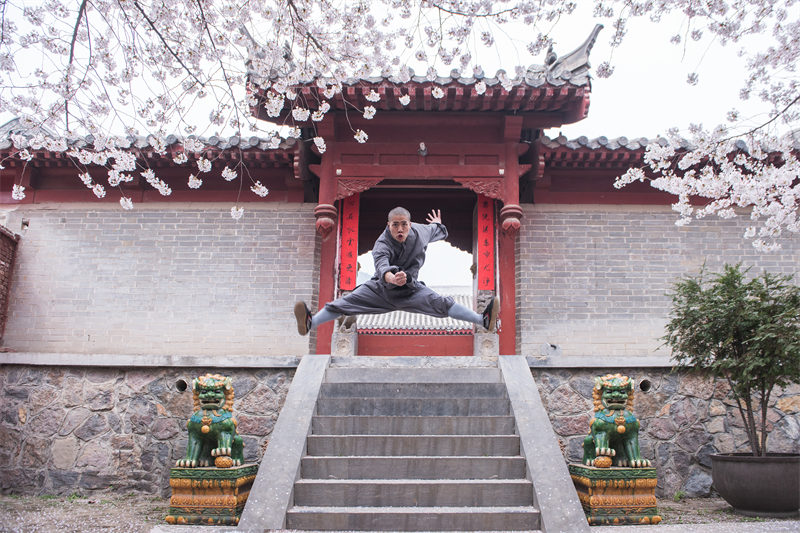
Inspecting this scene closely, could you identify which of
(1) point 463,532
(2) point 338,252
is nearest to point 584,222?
(2) point 338,252

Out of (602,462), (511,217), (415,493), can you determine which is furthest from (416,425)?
(511,217)

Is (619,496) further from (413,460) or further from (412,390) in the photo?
(412,390)

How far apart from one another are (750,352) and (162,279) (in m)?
6.95

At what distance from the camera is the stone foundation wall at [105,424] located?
22.8ft

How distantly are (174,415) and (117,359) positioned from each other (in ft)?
3.18

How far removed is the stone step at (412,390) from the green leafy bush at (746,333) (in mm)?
1926

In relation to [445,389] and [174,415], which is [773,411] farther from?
[174,415]

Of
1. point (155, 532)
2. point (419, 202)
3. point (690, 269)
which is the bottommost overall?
point (155, 532)

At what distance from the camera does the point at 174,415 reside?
7.10 m

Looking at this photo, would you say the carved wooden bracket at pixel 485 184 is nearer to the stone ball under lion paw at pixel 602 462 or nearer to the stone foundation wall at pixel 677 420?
the stone foundation wall at pixel 677 420

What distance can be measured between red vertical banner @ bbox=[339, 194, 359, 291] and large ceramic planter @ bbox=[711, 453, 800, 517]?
4.90 meters

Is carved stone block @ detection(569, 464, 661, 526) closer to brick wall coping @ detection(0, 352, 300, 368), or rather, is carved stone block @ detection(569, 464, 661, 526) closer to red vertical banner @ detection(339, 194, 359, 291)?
brick wall coping @ detection(0, 352, 300, 368)

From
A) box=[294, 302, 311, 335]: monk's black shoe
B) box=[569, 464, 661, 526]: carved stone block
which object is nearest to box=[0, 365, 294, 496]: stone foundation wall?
box=[294, 302, 311, 335]: monk's black shoe

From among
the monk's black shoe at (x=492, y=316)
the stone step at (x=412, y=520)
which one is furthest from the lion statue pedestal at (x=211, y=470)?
the monk's black shoe at (x=492, y=316)
